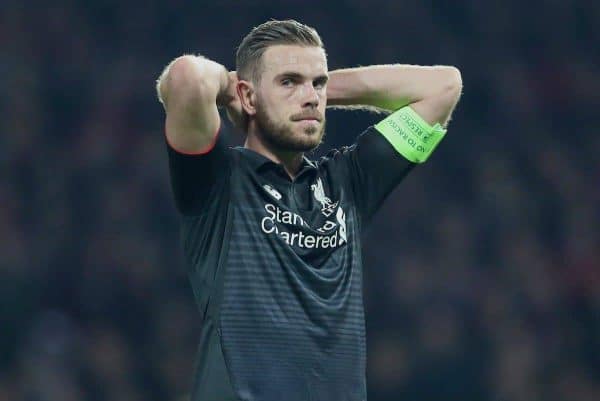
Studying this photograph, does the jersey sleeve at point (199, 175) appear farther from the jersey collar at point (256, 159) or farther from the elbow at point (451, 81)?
the elbow at point (451, 81)

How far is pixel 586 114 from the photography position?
28.6 feet

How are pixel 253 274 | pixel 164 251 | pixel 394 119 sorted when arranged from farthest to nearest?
1. pixel 164 251
2. pixel 394 119
3. pixel 253 274

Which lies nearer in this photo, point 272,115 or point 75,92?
point 272,115

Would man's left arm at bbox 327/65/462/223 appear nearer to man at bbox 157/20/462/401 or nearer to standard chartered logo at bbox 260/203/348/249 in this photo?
man at bbox 157/20/462/401

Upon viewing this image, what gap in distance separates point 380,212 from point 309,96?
4.42m

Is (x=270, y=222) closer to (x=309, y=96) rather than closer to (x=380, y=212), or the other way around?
(x=309, y=96)

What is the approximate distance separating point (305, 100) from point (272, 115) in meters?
0.10

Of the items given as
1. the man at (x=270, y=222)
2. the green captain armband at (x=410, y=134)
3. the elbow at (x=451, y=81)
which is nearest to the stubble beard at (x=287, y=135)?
the man at (x=270, y=222)

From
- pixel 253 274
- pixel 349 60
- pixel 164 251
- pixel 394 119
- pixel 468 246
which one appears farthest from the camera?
pixel 349 60

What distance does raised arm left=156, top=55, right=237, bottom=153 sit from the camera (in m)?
3.22

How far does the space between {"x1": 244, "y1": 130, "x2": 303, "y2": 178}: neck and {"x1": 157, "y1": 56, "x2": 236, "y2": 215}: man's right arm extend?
0.56 feet

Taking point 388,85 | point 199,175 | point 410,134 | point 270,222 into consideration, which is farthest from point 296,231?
point 388,85

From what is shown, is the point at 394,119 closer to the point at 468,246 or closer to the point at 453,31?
the point at 468,246

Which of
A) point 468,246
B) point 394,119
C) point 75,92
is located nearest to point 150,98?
point 75,92
